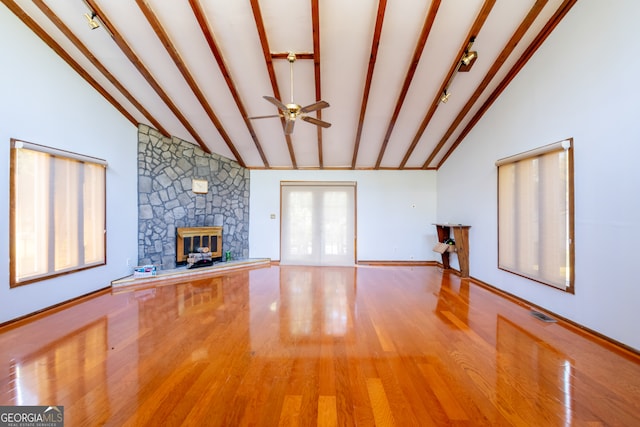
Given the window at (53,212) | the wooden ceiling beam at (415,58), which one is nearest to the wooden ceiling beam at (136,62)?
the window at (53,212)

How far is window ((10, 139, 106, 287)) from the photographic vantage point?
3.16 meters

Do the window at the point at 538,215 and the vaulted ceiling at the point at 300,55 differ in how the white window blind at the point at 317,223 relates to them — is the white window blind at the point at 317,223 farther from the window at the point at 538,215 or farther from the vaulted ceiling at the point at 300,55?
the window at the point at 538,215

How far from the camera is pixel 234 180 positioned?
6773 mm

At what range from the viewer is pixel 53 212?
11.8 ft

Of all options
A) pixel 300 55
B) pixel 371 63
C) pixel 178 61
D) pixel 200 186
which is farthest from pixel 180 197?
pixel 371 63

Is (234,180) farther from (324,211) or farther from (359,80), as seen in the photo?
(359,80)

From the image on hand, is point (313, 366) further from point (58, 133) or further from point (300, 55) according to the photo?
point (58, 133)

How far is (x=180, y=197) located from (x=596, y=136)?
21.7 ft

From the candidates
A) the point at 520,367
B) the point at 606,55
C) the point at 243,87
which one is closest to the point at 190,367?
the point at 520,367

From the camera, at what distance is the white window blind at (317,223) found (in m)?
6.94

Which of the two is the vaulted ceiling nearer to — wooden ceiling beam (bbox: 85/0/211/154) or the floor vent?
wooden ceiling beam (bbox: 85/0/211/154)

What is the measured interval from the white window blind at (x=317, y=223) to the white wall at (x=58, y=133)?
3404 millimetres

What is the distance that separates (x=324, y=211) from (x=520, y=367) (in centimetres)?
518

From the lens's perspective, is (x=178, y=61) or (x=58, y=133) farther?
(x=178, y=61)
